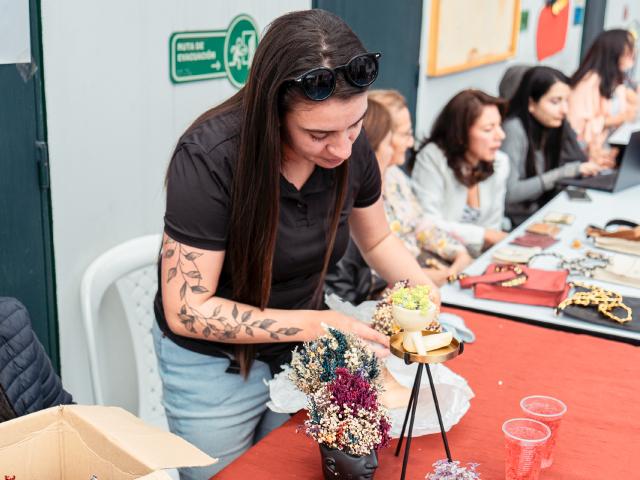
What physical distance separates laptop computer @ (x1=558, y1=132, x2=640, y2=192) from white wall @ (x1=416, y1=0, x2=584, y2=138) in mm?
823

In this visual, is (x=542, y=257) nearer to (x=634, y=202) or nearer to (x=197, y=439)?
(x=634, y=202)

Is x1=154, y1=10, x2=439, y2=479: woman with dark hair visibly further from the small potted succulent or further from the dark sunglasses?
the small potted succulent

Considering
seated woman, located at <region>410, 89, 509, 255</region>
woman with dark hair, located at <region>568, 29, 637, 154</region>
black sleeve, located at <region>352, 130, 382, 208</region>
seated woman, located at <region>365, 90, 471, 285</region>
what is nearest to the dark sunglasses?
black sleeve, located at <region>352, 130, 382, 208</region>

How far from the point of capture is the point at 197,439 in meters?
1.70

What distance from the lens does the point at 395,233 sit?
3002mm

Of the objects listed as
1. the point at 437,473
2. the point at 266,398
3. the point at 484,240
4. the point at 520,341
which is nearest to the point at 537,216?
the point at 484,240

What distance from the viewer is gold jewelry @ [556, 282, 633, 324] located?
6.83 ft

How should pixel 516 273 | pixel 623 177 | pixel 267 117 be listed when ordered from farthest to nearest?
pixel 623 177 → pixel 516 273 → pixel 267 117

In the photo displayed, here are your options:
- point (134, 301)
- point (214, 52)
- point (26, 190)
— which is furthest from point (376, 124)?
point (26, 190)

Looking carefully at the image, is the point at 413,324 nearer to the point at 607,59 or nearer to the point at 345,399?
the point at 345,399

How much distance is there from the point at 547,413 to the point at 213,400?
0.68 m

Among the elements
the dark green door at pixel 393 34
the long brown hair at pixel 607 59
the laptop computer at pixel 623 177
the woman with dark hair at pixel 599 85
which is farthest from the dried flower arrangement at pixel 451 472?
the long brown hair at pixel 607 59

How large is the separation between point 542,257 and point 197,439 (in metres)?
1.44

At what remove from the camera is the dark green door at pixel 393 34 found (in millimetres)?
3938
